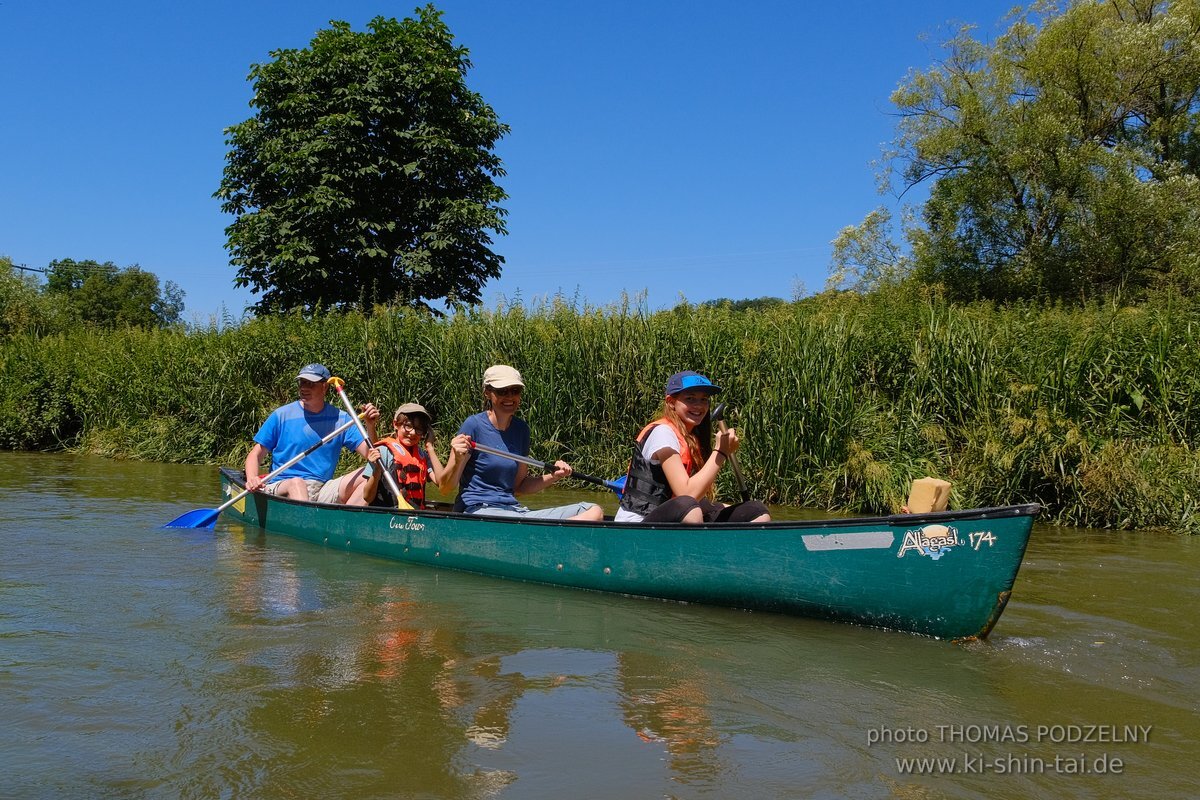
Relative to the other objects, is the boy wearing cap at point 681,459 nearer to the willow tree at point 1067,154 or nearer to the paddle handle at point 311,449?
the paddle handle at point 311,449

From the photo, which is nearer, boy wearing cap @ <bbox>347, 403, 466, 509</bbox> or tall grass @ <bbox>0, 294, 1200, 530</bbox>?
boy wearing cap @ <bbox>347, 403, 466, 509</bbox>

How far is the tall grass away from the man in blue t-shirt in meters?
4.14

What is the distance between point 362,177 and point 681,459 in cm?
1817

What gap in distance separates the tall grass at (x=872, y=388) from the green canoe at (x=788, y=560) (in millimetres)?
4722

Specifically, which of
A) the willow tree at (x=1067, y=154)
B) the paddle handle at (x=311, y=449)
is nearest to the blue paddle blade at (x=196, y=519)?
the paddle handle at (x=311, y=449)

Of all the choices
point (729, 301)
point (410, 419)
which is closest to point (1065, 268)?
point (729, 301)

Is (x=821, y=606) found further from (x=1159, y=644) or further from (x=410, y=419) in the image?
(x=410, y=419)

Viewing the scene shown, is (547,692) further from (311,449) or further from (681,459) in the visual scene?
(311,449)

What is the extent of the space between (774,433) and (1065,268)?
41.8 feet

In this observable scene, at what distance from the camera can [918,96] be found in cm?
2314

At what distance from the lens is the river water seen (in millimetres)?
3514

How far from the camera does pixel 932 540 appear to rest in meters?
5.01

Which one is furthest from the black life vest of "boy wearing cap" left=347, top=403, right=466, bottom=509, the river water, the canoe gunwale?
"boy wearing cap" left=347, top=403, right=466, bottom=509

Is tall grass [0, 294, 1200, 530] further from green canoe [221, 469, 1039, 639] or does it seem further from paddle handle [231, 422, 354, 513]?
green canoe [221, 469, 1039, 639]
